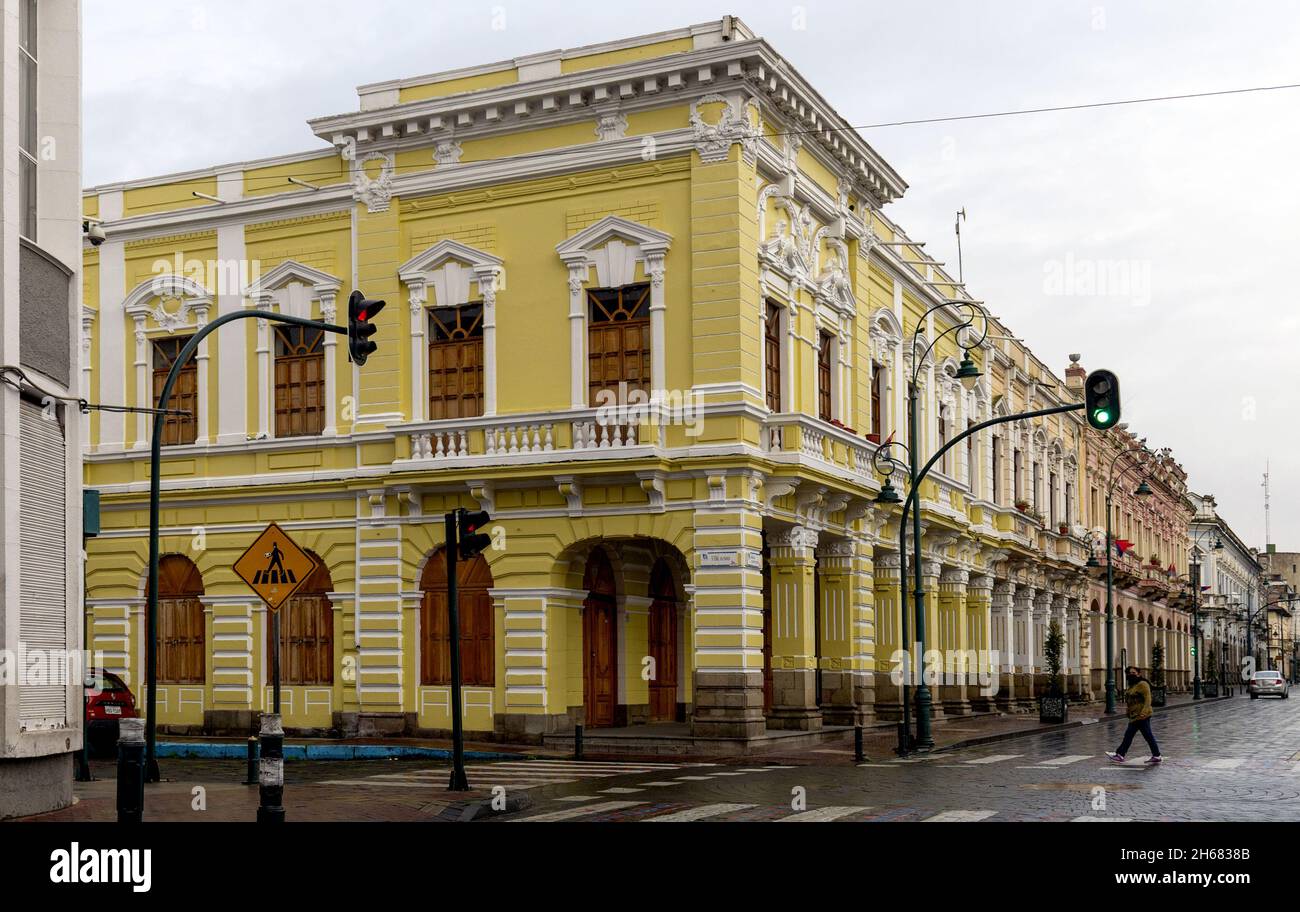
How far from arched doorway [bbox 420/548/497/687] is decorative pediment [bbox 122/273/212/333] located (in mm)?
7968

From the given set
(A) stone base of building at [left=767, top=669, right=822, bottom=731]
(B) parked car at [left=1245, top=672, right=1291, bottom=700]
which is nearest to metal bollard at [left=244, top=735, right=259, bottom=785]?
(A) stone base of building at [left=767, top=669, right=822, bottom=731]

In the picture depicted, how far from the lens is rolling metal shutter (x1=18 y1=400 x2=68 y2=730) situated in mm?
15750

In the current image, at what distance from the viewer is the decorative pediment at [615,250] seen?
29.0 m

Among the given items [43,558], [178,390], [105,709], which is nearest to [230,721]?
[105,709]

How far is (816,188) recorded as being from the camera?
3219 centimetres

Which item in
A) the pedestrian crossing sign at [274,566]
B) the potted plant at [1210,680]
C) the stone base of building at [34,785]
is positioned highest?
the pedestrian crossing sign at [274,566]

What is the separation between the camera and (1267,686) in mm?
81875

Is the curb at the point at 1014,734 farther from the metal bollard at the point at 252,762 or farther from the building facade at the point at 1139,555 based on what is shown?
the metal bollard at the point at 252,762

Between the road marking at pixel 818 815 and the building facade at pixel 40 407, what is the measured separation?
7496mm

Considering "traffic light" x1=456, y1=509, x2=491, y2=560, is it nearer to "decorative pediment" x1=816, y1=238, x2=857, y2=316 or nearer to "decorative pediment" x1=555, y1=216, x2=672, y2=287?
"decorative pediment" x1=555, y1=216, x2=672, y2=287

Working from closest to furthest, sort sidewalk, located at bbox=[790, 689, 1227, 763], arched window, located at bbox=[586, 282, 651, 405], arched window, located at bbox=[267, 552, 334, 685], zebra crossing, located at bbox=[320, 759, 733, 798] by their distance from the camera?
zebra crossing, located at bbox=[320, 759, 733, 798] < sidewalk, located at bbox=[790, 689, 1227, 763] < arched window, located at bbox=[586, 282, 651, 405] < arched window, located at bbox=[267, 552, 334, 685]

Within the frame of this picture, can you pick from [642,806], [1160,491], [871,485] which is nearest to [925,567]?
[871,485]

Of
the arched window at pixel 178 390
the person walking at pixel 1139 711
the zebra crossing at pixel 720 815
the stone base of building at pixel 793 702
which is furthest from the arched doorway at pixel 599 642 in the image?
the zebra crossing at pixel 720 815
